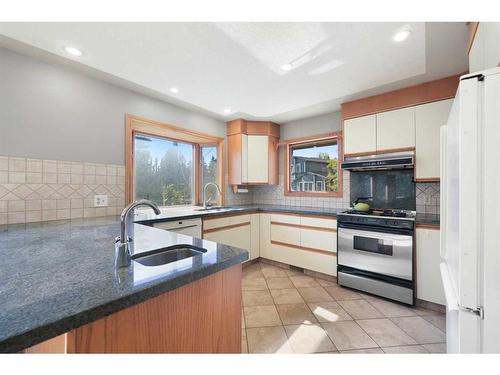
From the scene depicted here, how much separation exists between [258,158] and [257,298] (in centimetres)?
208

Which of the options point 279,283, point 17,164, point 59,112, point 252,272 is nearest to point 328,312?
point 279,283

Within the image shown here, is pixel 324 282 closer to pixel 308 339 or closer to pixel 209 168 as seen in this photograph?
pixel 308 339

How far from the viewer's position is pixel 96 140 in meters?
2.15

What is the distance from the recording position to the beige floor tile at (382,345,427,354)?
1521 millimetres

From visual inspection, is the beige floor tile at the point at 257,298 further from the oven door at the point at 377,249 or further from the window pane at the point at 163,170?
the window pane at the point at 163,170

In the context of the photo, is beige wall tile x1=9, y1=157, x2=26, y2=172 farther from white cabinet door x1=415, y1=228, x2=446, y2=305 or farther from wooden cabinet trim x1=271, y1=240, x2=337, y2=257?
white cabinet door x1=415, y1=228, x2=446, y2=305

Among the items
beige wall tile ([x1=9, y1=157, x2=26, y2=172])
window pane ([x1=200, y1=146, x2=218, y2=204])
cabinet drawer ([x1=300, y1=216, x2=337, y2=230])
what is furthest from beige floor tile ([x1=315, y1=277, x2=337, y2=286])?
beige wall tile ([x1=9, y1=157, x2=26, y2=172])

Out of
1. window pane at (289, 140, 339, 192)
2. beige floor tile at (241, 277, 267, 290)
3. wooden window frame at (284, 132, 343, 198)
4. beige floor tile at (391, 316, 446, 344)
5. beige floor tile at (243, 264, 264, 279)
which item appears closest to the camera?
beige floor tile at (391, 316, 446, 344)

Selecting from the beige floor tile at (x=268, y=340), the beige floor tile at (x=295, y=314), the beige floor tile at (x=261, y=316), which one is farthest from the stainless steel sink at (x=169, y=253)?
the beige floor tile at (x=295, y=314)

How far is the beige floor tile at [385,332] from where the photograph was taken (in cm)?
162

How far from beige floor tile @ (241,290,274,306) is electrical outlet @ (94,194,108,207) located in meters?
1.74

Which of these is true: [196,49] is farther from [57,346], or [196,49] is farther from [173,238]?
[57,346]

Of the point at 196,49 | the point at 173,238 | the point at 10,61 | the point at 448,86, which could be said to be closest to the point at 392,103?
the point at 448,86
